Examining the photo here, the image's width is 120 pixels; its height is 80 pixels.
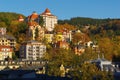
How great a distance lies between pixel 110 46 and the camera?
79.3 metres

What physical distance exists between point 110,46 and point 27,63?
19.8 metres

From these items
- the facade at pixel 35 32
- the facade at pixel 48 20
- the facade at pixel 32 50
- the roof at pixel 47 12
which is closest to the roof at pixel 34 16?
the facade at pixel 48 20

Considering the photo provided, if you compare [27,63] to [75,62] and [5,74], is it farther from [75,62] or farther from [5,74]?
[5,74]

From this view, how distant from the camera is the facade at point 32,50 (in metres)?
75.4

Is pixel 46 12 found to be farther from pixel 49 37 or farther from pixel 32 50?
pixel 32 50

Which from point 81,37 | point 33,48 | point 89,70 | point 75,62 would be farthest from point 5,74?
point 81,37

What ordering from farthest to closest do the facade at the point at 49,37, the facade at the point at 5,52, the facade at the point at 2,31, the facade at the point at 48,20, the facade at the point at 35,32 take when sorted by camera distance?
1. the facade at the point at 48,20
2. the facade at the point at 49,37
3. the facade at the point at 35,32
4. the facade at the point at 2,31
5. the facade at the point at 5,52

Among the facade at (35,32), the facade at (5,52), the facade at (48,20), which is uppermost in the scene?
the facade at (48,20)

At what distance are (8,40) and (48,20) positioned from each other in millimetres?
18837

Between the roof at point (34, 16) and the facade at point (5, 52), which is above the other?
the roof at point (34, 16)

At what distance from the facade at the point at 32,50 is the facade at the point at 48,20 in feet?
55.5

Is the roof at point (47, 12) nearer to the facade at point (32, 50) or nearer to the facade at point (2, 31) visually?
the facade at point (2, 31)

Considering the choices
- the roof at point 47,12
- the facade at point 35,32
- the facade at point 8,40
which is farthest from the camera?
the roof at point 47,12

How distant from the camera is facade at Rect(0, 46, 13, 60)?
A: 72.4 m
